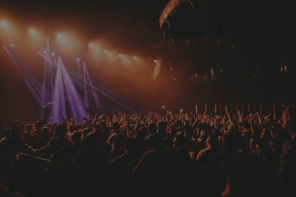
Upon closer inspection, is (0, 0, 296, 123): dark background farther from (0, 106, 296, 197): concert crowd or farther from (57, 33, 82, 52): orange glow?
(0, 106, 296, 197): concert crowd

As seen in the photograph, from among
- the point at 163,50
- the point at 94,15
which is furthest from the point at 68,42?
the point at 163,50

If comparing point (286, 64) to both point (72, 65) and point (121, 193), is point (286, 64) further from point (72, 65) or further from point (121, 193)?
point (72, 65)

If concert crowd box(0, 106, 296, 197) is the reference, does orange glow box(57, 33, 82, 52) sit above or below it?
above

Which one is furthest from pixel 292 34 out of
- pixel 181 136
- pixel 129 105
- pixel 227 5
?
pixel 129 105

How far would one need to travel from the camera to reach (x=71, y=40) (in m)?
12.6

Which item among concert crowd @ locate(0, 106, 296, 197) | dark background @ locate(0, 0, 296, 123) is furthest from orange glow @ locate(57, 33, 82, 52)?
concert crowd @ locate(0, 106, 296, 197)

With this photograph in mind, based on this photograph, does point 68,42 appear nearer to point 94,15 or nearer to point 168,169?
point 94,15

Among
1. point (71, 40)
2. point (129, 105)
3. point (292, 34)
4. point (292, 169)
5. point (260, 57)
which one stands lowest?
point (292, 169)

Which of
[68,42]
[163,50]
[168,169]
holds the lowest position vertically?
[168,169]

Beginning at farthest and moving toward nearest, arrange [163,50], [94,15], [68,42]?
[163,50], [68,42], [94,15]

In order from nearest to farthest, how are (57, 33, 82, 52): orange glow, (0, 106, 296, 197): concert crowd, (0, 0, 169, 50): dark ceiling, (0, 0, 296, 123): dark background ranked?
(0, 106, 296, 197): concert crowd → (0, 0, 296, 123): dark background → (0, 0, 169, 50): dark ceiling → (57, 33, 82, 52): orange glow

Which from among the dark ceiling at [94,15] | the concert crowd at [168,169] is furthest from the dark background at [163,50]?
the concert crowd at [168,169]

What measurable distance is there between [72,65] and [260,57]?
1463 cm

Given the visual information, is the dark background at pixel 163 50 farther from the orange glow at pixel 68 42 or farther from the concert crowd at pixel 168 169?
the concert crowd at pixel 168 169
